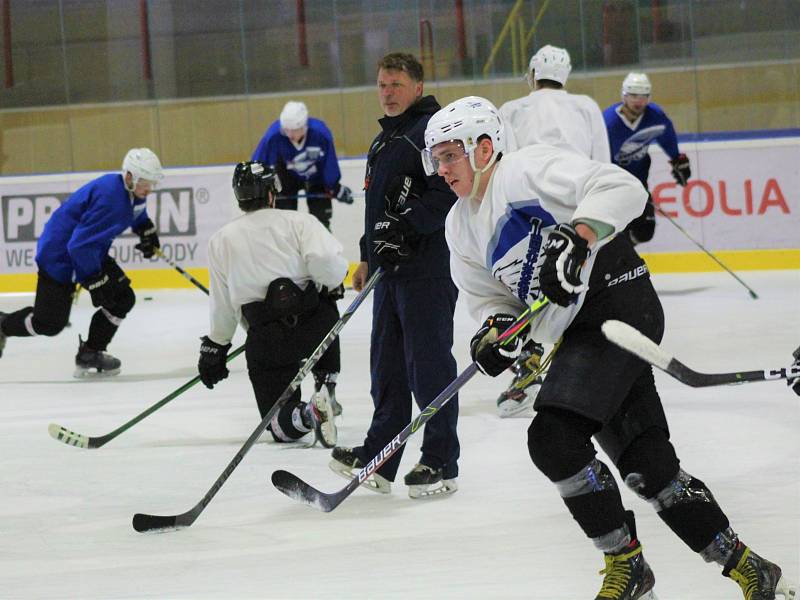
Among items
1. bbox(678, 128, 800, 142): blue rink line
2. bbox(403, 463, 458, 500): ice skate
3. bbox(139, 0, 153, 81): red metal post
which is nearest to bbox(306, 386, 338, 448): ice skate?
bbox(403, 463, 458, 500): ice skate

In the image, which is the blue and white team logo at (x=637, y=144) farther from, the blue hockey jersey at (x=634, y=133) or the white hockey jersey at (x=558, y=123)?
the white hockey jersey at (x=558, y=123)

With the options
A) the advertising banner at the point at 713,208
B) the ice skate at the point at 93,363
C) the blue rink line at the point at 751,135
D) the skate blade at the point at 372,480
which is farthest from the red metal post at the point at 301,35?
the skate blade at the point at 372,480

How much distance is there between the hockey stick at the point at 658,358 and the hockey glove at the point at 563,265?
0.29ft

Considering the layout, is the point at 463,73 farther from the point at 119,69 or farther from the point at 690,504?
the point at 690,504

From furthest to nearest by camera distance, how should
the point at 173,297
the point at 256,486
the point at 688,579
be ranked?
the point at 173,297 → the point at 256,486 → the point at 688,579

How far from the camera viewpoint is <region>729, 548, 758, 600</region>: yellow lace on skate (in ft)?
7.51

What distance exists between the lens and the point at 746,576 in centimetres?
229

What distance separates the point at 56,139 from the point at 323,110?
218cm

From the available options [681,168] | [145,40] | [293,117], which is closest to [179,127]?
[145,40]

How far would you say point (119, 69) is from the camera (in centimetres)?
1043

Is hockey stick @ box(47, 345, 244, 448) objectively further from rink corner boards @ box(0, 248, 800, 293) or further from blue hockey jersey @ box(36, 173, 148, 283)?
rink corner boards @ box(0, 248, 800, 293)

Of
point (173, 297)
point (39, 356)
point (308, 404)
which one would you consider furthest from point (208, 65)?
point (308, 404)

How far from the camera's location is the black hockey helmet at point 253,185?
4094 mm

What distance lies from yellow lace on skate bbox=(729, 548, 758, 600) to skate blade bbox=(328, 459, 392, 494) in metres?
1.35
